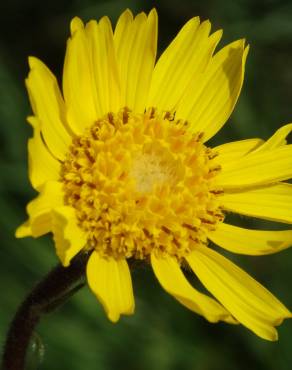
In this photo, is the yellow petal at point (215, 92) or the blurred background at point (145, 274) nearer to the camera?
the yellow petal at point (215, 92)

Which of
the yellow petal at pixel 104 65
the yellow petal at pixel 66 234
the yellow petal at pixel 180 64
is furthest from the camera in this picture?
the yellow petal at pixel 180 64

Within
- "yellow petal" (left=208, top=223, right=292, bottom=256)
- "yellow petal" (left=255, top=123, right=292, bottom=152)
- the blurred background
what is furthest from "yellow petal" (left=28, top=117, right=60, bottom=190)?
the blurred background

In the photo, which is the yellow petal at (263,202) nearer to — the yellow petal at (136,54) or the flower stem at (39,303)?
the yellow petal at (136,54)

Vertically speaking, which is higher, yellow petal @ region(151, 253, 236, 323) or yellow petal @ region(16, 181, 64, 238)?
yellow petal @ region(16, 181, 64, 238)

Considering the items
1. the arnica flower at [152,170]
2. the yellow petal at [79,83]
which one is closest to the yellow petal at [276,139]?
the arnica flower at [152,170]

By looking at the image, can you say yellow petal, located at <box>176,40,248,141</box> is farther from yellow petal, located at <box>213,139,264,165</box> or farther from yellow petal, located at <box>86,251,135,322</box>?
yellow petal, located at <box>86,251,135,322</box>

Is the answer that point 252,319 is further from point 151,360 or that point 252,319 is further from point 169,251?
point 151,360

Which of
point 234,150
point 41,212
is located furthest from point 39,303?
point 234,150
